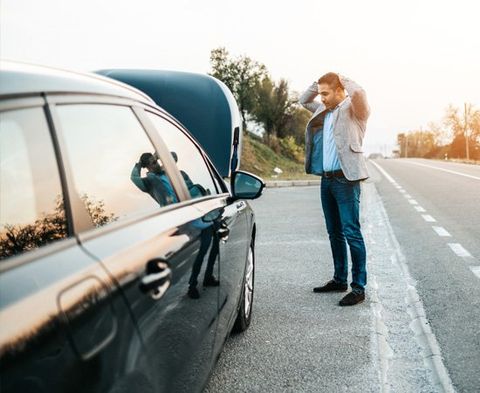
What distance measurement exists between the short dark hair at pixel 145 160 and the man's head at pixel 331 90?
308 cm

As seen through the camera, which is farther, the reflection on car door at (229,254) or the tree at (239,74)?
the tree at (239,74)

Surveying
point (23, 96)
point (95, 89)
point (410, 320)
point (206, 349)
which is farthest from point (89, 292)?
point (410, 320)

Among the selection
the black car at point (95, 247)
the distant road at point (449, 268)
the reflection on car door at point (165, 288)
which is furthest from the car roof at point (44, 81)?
the distant road at point (449, 268)

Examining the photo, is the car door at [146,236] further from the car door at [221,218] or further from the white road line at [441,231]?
the white road line at [441,231]

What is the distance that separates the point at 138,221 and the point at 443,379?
2.20m

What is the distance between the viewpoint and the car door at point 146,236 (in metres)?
1.83

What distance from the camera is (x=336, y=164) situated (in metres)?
5.35

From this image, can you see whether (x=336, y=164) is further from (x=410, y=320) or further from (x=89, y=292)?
(x=89, y=292)

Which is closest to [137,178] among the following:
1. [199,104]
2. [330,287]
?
[330,287]

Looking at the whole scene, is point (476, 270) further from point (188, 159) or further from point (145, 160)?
point (145, 160)

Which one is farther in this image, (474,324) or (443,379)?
(474,324)

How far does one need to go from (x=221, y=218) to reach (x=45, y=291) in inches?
79.0

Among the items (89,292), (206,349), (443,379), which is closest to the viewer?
(89,292)

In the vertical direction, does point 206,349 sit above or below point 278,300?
above
